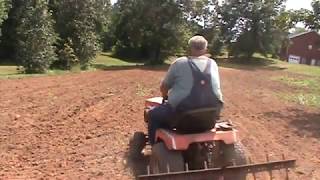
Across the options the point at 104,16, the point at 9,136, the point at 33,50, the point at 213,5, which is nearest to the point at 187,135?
the point at 9,136

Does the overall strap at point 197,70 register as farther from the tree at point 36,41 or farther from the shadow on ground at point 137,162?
the tree at point 36,41

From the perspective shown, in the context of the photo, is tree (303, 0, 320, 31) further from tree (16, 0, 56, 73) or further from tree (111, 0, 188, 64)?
tree (111, 0, 188, 64)

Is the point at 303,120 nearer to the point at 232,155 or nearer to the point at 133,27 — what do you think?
the point at 232,155

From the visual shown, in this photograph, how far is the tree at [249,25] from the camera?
47875mm

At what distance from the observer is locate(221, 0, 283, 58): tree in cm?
4788

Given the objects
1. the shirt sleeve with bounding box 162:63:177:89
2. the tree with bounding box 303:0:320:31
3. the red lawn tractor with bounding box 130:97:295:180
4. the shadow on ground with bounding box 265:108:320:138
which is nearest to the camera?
the red lawn tractor with bounding box 130:97:295:180

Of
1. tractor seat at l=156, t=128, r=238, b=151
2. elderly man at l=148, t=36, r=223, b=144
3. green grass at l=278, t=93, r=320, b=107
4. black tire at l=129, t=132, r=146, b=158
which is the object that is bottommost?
green grass at l=278, t=93, r=320, b=107

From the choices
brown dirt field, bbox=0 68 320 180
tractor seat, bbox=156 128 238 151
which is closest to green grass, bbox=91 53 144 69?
brown dirt field, bbox=0 68 320 180

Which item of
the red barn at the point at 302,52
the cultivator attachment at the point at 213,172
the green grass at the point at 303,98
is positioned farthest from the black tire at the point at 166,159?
the red barn at the point at 302,52

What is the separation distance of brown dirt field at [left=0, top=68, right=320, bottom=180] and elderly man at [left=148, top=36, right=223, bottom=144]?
195 cm

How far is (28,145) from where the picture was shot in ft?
29.0

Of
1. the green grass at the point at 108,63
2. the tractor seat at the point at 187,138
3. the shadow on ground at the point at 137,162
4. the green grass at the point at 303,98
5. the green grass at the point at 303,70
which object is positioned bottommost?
the green grass at the point at 108,63

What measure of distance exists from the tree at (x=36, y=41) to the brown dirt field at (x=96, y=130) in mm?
11767

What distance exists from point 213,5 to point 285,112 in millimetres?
37814
